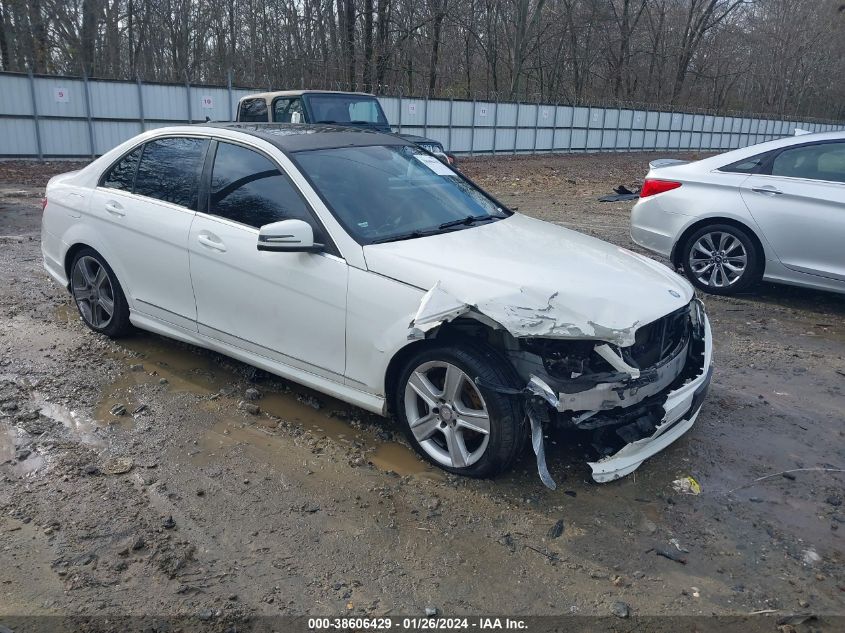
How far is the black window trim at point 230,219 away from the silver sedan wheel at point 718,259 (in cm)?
457

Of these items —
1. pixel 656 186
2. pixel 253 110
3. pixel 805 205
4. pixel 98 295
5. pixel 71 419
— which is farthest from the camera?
pixel 253 110

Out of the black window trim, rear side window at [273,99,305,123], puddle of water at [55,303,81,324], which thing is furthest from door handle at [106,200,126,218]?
rear side window at [273,99,305,123]

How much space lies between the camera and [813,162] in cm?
649

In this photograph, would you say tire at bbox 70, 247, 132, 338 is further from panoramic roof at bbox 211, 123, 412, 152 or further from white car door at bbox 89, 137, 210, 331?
→ panoramic roof at bbox 211, 123, 412, 152

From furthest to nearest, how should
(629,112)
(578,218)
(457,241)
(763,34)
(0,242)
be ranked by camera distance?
(763,34) < (629,112) < (578,218) < (0,242) < (457,241)

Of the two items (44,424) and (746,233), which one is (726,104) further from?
(44,424)

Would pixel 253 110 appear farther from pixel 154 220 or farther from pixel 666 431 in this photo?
pixel 666 431

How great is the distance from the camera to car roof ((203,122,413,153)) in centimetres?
429

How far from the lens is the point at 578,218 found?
470 inches

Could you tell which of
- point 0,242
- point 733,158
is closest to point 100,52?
point 0,242

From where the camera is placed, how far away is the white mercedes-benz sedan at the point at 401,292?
3275 millimetres

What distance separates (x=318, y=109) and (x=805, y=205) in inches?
311

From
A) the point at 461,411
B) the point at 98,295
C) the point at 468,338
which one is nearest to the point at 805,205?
the point at 468,338

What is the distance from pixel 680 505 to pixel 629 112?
3317cm
